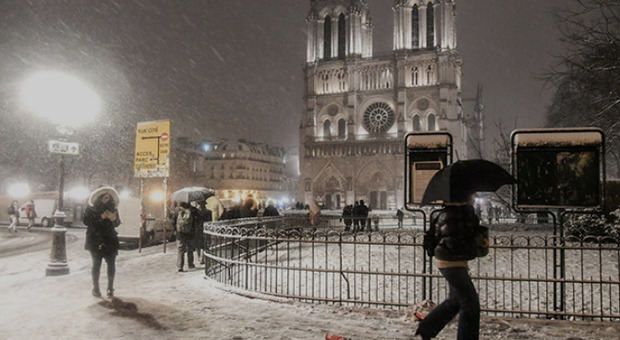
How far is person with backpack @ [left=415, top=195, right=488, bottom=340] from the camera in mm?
4215

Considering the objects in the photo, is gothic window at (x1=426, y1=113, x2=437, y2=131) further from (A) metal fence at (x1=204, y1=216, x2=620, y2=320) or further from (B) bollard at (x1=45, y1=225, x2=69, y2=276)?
(B) bollard at (x1=45, y1=225, x2=69, y2=276)

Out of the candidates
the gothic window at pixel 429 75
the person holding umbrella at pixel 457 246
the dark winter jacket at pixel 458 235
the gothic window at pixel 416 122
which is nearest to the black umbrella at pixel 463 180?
the person holding umbrella at pixel 457 246

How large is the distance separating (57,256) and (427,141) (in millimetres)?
7336

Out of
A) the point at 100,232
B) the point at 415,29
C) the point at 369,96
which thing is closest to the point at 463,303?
the point at 100,232

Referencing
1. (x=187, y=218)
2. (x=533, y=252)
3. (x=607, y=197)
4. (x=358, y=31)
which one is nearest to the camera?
(x=187, y=218)

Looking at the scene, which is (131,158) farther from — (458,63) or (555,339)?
(555,339)

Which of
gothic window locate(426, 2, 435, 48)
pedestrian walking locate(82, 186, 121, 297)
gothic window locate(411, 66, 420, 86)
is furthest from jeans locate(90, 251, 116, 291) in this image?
gothic window locate(426, 2, 435, 48)

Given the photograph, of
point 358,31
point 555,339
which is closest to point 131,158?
point 358,31

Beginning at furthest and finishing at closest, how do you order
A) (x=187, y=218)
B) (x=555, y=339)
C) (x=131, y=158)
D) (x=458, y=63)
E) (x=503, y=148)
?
(x=458, y=63), (x=131, y=158), (x=503, y=148), (x=187, y=218), (x=555, y=339)

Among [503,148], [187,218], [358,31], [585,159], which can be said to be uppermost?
[358,31]

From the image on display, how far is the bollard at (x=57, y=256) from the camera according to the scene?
9.17 meters

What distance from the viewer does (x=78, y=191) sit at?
32688mm

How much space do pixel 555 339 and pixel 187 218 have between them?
23.5 feet

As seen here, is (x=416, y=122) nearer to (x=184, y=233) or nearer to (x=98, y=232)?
(x=184, y=233)
